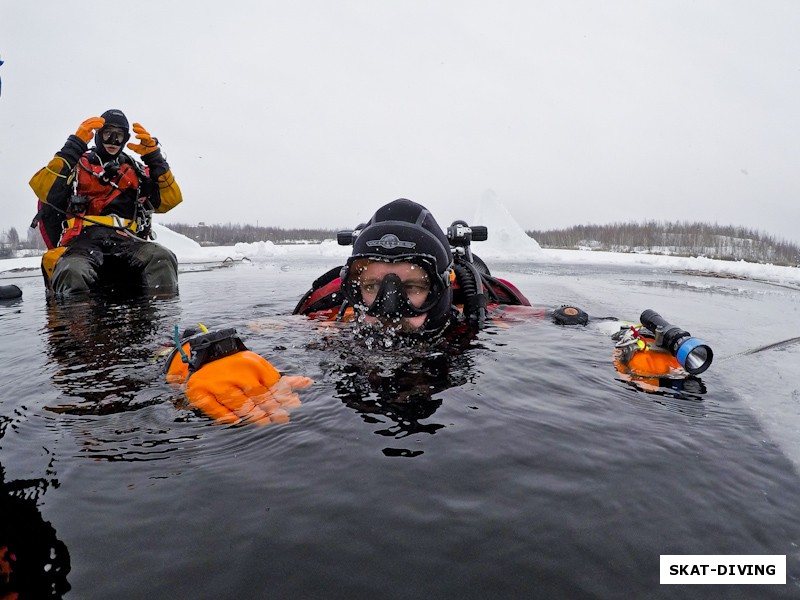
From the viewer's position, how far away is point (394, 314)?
123 inches

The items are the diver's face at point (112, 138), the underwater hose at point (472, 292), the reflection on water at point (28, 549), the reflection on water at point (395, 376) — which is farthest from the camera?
the diver's face at point (112, 138)

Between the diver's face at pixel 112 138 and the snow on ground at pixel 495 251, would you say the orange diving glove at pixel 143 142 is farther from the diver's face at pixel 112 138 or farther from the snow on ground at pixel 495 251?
the snow on ground at pixel 495 251

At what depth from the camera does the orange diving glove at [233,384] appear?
175 centimetres

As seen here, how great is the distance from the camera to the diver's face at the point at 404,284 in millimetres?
3191

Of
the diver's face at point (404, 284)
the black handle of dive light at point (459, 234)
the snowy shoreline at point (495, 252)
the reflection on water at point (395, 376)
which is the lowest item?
the reflection on water at point (395, 376)

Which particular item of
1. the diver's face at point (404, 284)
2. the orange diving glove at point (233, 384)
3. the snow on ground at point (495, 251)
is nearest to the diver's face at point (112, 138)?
the diver's face at point (404, 284)

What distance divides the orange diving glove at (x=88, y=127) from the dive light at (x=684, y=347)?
20.3 feet

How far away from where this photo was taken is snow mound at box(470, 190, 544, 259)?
2558cm

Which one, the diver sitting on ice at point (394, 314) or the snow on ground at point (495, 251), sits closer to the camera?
the diver sitting on ice at point (394, 314)

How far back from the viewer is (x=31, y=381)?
2250 mm

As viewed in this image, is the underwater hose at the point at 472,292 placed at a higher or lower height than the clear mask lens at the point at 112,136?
lower

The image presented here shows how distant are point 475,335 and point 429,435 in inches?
77.3

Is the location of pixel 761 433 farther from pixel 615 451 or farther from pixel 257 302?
pixel 257 302

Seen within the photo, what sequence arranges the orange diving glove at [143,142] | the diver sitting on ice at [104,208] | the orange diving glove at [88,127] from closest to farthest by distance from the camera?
the orange diving glove at [88,127]
the diver sitting on ice at [104,208]
the orange diving glove at [143,142]
